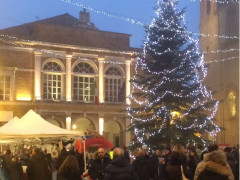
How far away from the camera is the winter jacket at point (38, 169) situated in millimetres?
12409

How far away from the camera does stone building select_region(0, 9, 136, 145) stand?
113ft

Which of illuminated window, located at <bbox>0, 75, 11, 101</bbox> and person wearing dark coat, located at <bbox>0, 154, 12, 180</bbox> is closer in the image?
person wearing dark coat, located at <bbox>0, 154, 12, 180</bbox>

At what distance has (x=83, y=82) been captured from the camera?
3700 centimetres

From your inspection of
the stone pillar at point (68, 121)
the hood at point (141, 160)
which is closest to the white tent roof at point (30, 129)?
the hood at point (141, 160)

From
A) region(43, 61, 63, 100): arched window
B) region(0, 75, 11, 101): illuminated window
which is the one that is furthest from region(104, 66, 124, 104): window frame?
region(0, 75, 11, 101): illuminated window

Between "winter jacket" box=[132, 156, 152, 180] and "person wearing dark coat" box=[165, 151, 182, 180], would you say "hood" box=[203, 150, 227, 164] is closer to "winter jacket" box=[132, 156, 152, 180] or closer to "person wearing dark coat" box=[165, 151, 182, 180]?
"person wearing dark coat" box=[165, 151, 182, 180]

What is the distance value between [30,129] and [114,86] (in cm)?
2216

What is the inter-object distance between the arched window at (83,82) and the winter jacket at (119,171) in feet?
93.8

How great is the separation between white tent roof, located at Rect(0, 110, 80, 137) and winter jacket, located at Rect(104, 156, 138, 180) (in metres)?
8.29

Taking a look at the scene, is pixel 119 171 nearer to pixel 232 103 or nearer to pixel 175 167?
pixel 175 167

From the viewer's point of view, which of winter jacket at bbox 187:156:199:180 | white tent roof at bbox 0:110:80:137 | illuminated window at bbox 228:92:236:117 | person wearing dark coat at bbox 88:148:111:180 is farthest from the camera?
illuminated window at bbox 228:92:236:117

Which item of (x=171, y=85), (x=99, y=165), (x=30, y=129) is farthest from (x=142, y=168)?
(x=171, y=85)

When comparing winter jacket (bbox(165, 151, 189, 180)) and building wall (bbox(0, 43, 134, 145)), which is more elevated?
building wall (bbox(0, 43, 134, 145))

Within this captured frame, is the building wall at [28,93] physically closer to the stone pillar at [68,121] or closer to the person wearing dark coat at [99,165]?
the stone pillar at [68,121]
